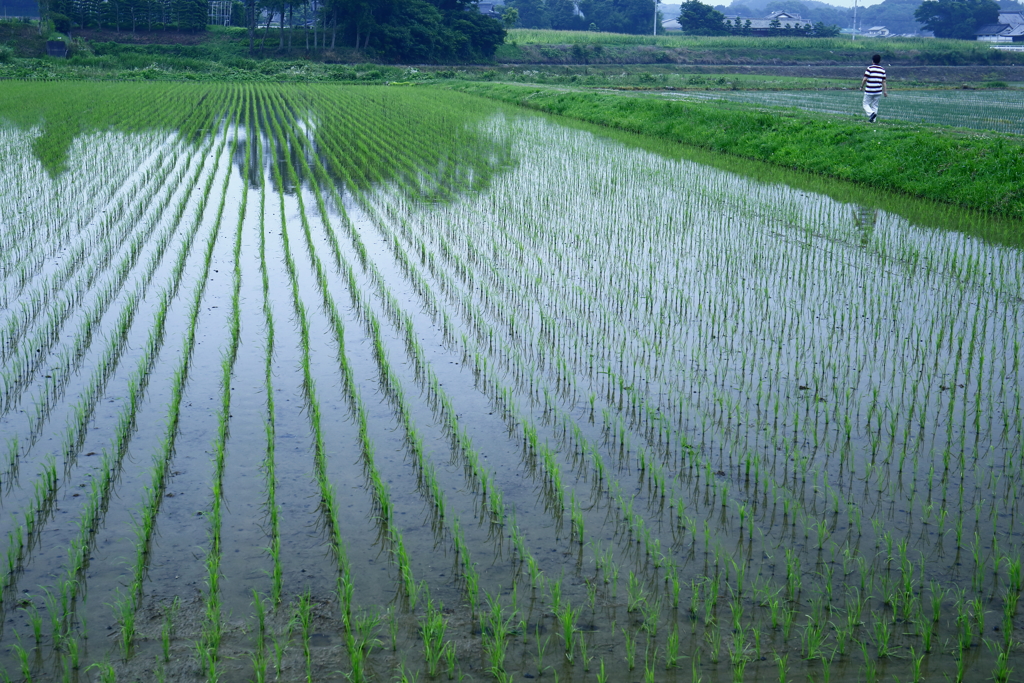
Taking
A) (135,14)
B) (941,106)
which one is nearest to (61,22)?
(135,14)

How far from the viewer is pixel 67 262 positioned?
23.7ft

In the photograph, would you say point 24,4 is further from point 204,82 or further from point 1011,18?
point 1011,18

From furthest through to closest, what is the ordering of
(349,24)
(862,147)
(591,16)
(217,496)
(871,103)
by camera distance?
(591,16) < (349,24) < (871,103) < (862,147) < (217,496)

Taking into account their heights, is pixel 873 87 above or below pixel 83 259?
above

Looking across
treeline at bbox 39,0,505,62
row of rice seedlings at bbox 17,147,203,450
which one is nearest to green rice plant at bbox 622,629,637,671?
row of rice seedlings at bbox 17,147,203,450

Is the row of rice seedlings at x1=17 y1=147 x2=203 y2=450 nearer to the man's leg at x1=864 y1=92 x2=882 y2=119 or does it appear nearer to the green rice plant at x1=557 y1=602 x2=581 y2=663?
the green rice plant at x1=557 y1=602 x2=581 y2=663

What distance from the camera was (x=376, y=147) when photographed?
1501 centimetres

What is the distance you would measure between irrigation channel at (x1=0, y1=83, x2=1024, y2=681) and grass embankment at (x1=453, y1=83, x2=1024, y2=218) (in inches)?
78.0

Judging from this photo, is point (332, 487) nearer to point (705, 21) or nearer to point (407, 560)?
point (407, 560)

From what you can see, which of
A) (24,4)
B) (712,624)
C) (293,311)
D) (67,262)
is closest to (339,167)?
(67,262)

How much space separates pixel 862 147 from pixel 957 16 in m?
72.8

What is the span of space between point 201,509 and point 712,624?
198 cm

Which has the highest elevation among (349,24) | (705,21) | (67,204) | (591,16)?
(591,16)

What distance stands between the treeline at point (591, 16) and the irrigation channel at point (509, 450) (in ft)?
245
